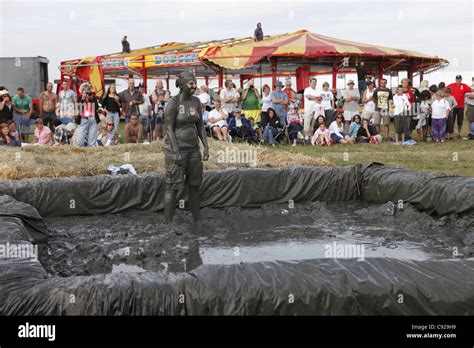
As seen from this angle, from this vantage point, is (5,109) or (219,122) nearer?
(5,109)

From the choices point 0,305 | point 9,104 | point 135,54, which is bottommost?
point 0,305

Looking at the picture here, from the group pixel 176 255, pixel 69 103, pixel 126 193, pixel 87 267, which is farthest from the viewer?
pixel 69 103

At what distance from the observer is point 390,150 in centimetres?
1595

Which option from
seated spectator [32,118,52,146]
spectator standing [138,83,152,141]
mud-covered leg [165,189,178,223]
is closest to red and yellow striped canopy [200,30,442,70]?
spectator standing [138,83,152,141]

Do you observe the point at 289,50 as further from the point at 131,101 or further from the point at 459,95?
the point at 131,101

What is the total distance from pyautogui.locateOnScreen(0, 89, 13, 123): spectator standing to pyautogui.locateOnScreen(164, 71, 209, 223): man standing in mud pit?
9.26 metres

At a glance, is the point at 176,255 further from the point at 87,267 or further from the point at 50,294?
the point at 50,294

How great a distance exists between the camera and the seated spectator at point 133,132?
16672mm

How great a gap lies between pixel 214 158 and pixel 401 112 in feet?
23.4

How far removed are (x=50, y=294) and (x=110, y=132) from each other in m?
12.9

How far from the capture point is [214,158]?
41.2ft

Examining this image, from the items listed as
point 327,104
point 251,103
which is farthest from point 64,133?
point 327,104

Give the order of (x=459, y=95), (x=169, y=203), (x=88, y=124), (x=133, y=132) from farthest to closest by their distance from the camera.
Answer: (x=459, y=95) < (x=133, y=132) < (x=88, y=124) < (x=169, y=203)
